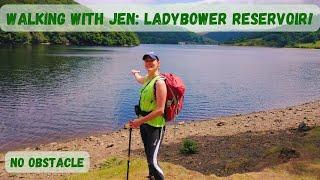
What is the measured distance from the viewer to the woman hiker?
9.12 metres

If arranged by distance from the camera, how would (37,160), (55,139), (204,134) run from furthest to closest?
(55,139)
(204,134)
(37,160)

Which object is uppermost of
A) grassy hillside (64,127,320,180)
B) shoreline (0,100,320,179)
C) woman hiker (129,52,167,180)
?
woman hiker (129,52,167,180)

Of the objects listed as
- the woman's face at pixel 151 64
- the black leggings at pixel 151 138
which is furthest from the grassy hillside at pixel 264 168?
the woman's face at pixel 151 64

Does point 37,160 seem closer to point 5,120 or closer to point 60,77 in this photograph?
point 5,120

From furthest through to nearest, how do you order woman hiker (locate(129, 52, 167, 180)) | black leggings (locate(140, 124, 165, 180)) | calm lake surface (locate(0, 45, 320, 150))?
calm lake surface (locate(0, 45, 320, 150)), black leggings (locate(140, 124, 165, 180)), woman hiker (locate(129, 52, 167, 180))

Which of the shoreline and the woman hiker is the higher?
the woman hiker

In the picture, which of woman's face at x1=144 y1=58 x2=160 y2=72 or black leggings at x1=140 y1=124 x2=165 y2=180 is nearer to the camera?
woman's face at x1=144 y1=58 x2=160 y2=72

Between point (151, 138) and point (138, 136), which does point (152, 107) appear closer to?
point (151, 138)


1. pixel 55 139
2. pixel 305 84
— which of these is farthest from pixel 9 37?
pixel 55 139

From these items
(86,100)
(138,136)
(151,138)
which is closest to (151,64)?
(151,138)

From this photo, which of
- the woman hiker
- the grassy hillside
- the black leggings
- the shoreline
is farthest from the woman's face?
the shoreline

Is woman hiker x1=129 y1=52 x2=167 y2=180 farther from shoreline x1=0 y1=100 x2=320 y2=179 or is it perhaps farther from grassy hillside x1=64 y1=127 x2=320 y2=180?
shoreline x1=0 y1=100 x2=320 y2=179

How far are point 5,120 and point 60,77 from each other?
112 feet

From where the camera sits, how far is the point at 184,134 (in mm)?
27734
